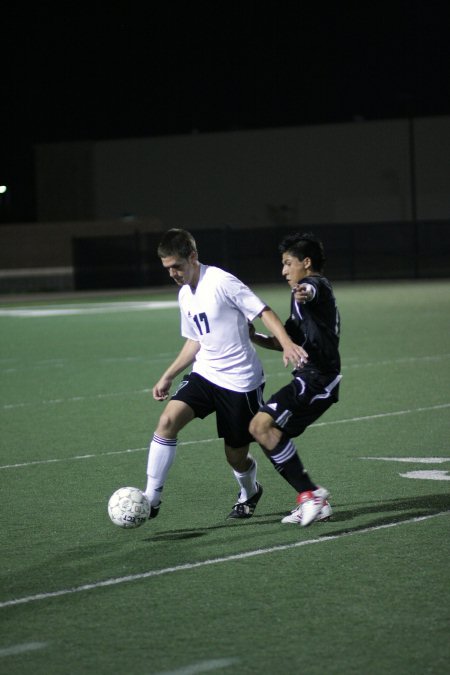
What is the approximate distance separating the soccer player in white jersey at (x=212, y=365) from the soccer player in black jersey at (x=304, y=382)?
9.3 inches

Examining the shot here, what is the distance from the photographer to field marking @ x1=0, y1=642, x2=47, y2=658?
5.26 metres

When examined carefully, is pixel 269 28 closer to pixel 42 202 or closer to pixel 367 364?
pixel 42 202

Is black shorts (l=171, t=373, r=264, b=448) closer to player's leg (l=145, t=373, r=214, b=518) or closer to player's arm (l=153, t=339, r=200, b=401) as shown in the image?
player's leg (l=145, t=373, r=214, b=518)

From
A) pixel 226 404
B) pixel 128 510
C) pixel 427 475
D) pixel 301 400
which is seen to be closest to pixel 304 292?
pixel 301 400

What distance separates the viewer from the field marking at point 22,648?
5.26 m

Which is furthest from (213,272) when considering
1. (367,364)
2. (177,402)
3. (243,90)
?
(243,90)

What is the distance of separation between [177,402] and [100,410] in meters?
5.81

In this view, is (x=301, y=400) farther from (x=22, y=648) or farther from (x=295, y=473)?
(x=22, y=648)

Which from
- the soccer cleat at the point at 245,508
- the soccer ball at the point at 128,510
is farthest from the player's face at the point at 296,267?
the soccer ball at the point at 128,510

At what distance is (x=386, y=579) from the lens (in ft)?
20.5

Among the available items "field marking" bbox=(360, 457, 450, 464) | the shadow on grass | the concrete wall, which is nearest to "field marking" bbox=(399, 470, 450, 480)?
"field marking" bbox=(360, 457, 450, 464)

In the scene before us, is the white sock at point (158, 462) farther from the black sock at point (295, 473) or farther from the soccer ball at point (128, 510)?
the black sock at point (295, 473)

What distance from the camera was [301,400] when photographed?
741 cm

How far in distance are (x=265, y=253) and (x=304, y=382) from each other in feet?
127
